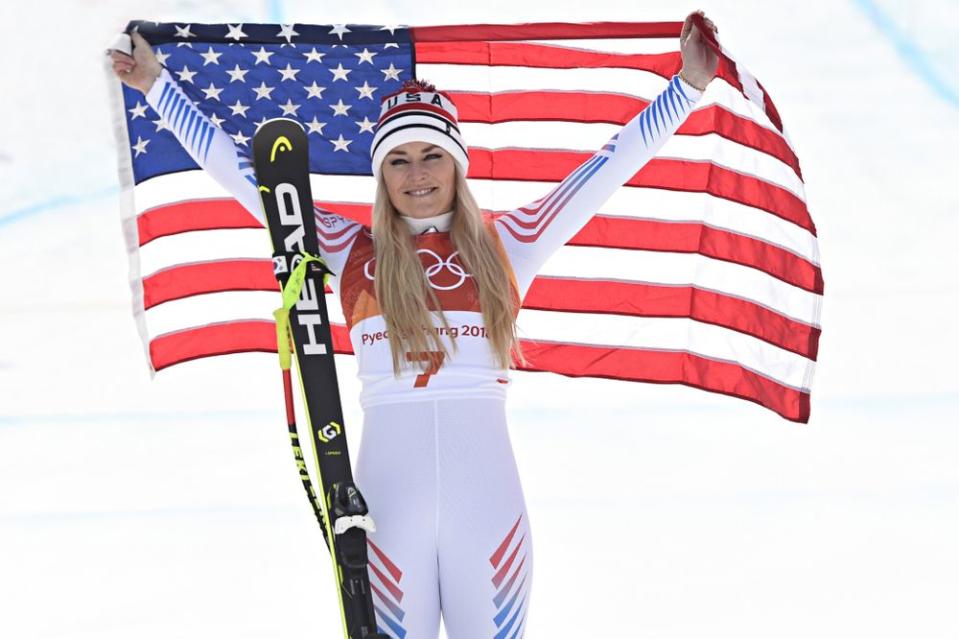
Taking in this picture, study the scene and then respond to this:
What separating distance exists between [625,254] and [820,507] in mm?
2414

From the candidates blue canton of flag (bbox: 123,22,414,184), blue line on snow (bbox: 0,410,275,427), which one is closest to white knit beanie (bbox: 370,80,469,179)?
blue canton of flag (bbox: 123,22,414,184)

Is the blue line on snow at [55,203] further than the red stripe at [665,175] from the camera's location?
Yes

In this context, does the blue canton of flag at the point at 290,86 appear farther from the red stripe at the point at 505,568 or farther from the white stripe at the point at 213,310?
the red stripe at the point at 505,568

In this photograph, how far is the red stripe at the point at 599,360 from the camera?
4062 millimetres

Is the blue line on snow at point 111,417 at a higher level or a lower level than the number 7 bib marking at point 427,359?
lower

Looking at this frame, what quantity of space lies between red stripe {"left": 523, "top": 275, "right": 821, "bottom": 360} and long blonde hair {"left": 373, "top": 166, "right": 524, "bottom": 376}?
3.56 feet

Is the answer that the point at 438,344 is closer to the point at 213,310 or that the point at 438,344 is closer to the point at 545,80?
the point at 213,310

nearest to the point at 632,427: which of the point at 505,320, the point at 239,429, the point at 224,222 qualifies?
the point at 239,429

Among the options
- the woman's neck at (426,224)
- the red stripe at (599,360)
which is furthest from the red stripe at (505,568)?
the red stripe at (599,360)

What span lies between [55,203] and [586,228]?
5851mm

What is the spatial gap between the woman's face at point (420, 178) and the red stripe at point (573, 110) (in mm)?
937

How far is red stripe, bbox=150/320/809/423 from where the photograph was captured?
13.3 ft

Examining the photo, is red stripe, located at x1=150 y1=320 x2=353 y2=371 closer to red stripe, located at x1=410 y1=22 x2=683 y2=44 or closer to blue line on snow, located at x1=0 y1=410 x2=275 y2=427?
red stripe, located at x1=410 y1=22 x2=683 y2=44

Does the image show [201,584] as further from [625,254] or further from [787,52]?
[787,52]
